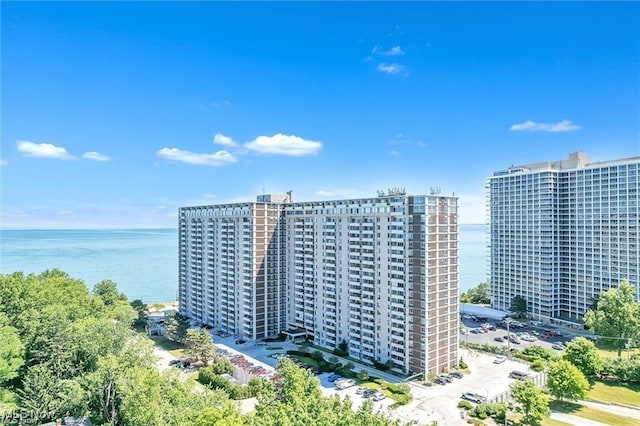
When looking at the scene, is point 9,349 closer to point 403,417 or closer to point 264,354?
point 264,354

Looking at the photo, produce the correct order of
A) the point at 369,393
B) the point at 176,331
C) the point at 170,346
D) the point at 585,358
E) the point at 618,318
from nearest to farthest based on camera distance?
the point at 369,393, the point at 585,358, the point at 618,318, the point at 176,331, the point at 170,346

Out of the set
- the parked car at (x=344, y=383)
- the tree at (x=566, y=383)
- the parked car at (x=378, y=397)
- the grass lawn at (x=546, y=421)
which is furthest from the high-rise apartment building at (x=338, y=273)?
the tree at (x=566, y=383)

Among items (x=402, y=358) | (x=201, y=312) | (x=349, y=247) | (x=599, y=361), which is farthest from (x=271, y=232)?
(x=599, y=361)

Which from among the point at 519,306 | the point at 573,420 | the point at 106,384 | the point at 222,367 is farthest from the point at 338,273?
the point at 519,306

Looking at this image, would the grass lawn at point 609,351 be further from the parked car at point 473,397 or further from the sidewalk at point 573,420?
the parked car at point 473,397

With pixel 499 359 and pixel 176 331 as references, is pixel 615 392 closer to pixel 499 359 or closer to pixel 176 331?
pixel 499 359

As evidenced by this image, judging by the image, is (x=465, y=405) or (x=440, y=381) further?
(x=440, y=381)

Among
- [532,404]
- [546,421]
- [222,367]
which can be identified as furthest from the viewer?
[222,367]
